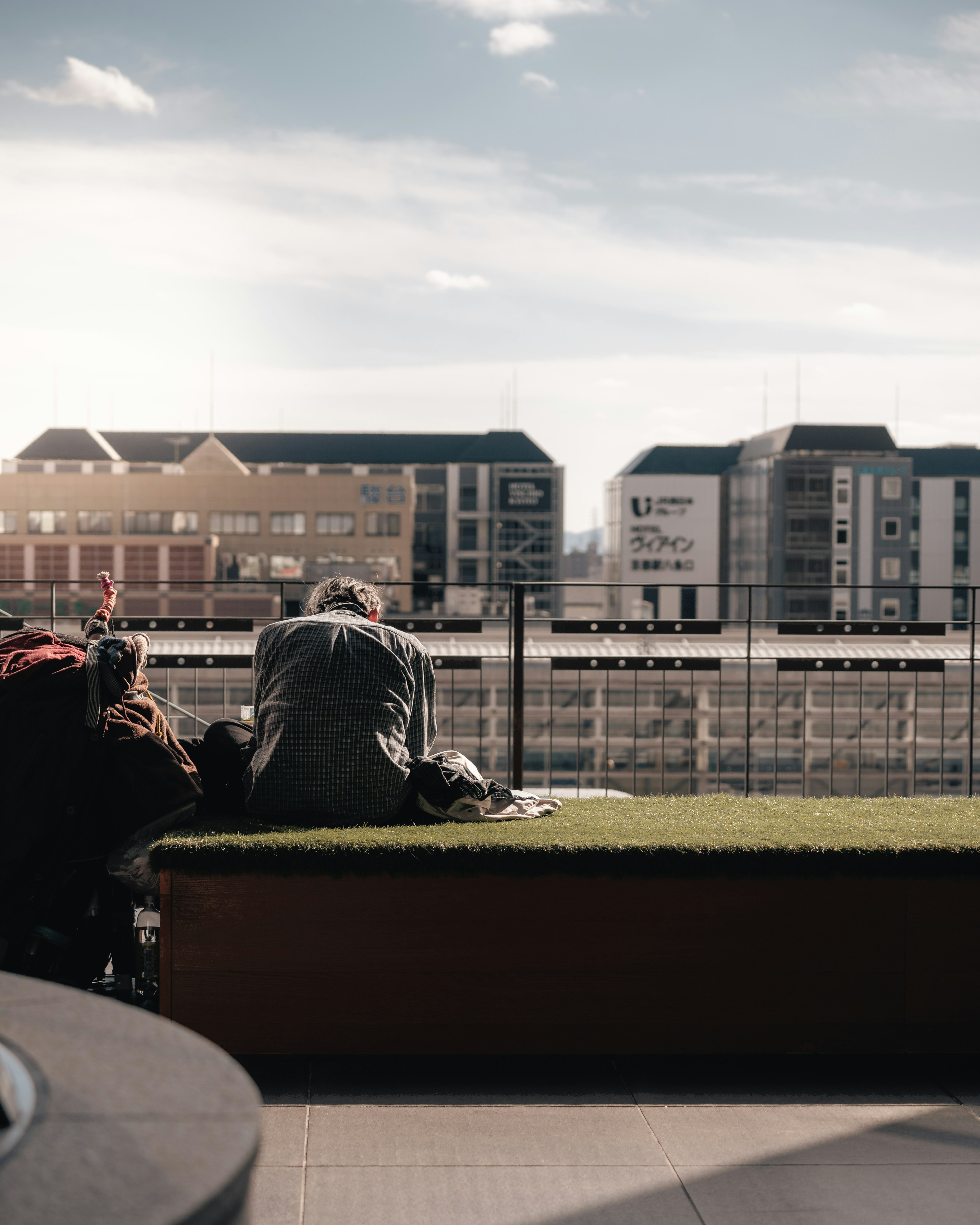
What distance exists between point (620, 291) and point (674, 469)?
29.0 meters

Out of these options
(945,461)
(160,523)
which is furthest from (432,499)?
(945,461)

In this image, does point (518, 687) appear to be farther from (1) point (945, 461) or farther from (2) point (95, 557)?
(1) point (945, 461)

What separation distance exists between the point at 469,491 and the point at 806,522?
36614 millimetres

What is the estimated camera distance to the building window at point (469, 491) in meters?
114

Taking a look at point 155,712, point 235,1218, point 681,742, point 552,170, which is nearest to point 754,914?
point 155,712

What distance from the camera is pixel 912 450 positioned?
332 feet

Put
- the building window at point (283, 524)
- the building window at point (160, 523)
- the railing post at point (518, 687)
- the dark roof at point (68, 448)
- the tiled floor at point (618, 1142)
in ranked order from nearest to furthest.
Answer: the tiled floor at point (618, 1142), the railing post at point (518, 687), the building window at point (283, 524), the building window at point (160, 523), the dark roof at point (68, 448)

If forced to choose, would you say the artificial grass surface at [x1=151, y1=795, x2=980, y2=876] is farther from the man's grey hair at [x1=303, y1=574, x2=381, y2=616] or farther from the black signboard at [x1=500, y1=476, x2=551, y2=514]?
the black signboard at [x1=500, y1=476, x2=551, y2=514]

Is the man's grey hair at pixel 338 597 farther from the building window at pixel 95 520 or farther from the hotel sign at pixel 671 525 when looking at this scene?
the hotel sign at pixel 671 525

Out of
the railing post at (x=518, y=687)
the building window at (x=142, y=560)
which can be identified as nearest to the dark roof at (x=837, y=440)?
the building window at (x=142, y=560)

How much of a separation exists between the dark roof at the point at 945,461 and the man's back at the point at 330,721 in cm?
10449

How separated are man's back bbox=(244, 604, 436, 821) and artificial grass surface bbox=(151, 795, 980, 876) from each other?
9cm

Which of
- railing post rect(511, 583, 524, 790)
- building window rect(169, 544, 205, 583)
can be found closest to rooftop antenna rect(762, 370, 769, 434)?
building window rect(169, 544, 205, 583)

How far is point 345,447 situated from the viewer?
11550 centimetres
